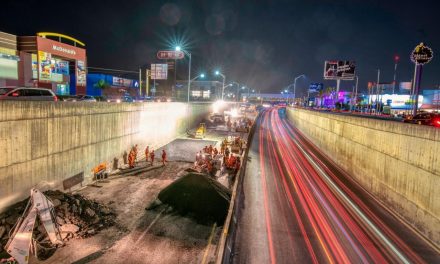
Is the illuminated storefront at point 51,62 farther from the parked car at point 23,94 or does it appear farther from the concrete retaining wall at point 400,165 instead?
the concrete retaining wall at point 400,165

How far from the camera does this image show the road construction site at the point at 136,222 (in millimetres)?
12531

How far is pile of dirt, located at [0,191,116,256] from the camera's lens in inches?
496

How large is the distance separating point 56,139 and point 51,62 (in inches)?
1630

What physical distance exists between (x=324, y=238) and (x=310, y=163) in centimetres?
1653

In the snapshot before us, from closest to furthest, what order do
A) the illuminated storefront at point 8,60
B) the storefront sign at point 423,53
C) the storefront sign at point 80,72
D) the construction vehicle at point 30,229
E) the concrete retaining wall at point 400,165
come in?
the construction vehicle at point 30,229 < the concrete retaining wall at point 400,165 < the storefront sign at point 423,53 < the illuminated storefront at point 8,60 < the storefront sign at point 80,72

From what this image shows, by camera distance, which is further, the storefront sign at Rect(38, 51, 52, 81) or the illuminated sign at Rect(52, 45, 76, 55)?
the illuminated sign at Rect(52, 45, 76, 55)

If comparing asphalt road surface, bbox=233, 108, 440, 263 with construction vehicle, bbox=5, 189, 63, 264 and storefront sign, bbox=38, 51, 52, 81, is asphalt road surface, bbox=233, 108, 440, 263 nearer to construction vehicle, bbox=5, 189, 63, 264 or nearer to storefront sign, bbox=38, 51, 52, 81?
construction vehicle, bbox=5, 189, 63, 264

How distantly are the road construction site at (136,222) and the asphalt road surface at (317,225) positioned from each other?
175cm

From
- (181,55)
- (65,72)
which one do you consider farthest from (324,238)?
(65,72)

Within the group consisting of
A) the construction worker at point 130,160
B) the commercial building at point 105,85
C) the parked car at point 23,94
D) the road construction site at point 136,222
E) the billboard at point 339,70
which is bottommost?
the road construction site at point 136,222

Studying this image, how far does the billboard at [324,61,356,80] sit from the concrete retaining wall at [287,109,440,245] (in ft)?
128

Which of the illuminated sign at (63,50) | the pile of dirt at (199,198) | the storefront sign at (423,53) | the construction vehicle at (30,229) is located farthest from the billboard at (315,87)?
the construction vehicle at (30,229)

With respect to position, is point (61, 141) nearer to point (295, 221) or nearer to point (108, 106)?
point (108, 106)

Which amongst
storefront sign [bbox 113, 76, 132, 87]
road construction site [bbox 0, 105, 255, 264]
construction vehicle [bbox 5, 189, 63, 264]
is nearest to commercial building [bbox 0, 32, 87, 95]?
road construction site [bbox 0, 105, 255, 264]
